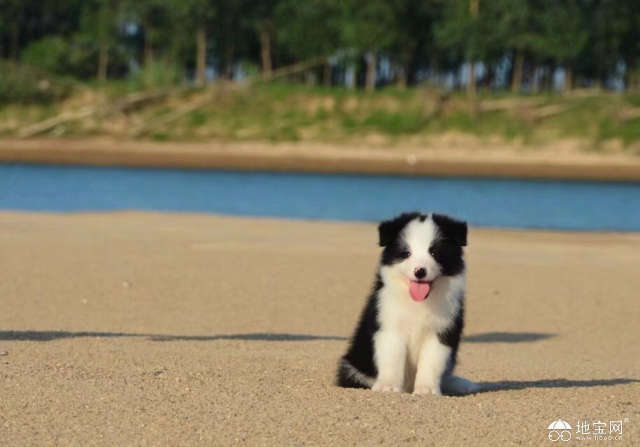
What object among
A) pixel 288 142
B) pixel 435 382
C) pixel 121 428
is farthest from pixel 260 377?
pixel 288 142

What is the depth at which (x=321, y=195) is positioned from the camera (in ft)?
115

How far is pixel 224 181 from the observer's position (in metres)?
40.6

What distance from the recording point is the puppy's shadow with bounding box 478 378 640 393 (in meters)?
8.21

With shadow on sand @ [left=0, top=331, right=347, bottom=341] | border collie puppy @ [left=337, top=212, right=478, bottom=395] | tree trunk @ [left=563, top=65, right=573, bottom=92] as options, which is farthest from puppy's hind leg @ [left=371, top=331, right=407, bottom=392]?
tree trunk @ [left=563, top=65, right=573, bottom=92]

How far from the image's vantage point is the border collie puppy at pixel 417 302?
6.99 metres

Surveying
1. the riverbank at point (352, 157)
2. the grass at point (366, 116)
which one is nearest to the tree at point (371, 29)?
the grass at point (366, 116)

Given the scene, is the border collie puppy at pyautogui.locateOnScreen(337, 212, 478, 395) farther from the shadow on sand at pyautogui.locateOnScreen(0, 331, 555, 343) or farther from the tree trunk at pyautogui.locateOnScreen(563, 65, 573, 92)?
the tree trunk at pyautogui.locateOnScreen(563, 65, 573, 92)

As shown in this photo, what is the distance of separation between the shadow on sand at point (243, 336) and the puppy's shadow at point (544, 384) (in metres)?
3.06

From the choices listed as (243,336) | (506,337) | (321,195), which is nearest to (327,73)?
(321,195)

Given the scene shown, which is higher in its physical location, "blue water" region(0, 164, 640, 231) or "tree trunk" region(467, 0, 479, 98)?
"tree trunk" region(467, 0, 479, 98)

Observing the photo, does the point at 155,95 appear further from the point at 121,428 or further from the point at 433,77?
the point at 121,428

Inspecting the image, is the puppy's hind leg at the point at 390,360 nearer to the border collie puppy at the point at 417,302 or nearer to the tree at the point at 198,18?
the border collie puppy at the point at 417,302

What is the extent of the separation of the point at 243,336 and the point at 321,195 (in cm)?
2387

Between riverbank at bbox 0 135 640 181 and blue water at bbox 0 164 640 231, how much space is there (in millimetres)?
3314
